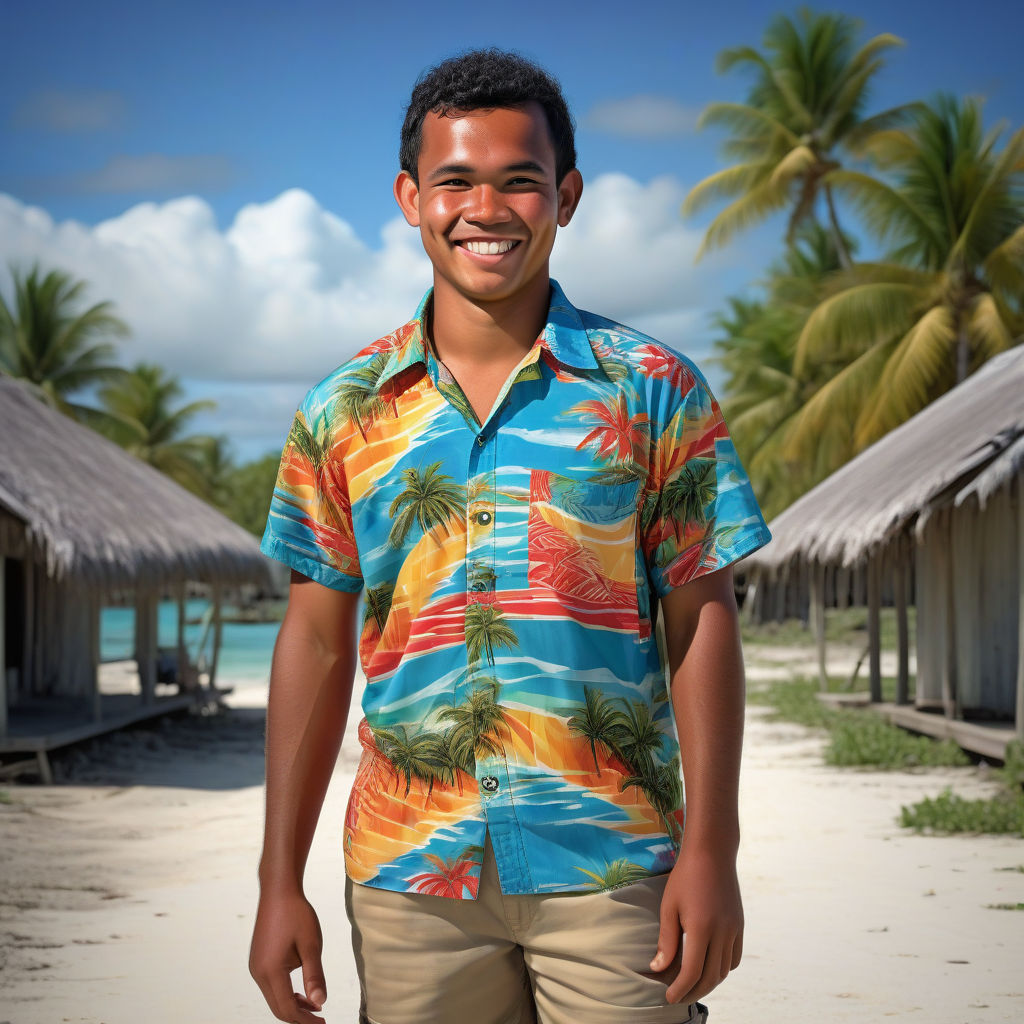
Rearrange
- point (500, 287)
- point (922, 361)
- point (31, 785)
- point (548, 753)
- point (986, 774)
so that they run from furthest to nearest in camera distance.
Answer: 1. point (922, 361)
2. point (31, 785)
3. point (986, 774)
4. point (500, 287)
5. point (548, 753)

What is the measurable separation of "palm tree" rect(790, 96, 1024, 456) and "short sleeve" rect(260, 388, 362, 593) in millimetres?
18609

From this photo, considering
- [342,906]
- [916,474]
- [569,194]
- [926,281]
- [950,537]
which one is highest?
[926,281]

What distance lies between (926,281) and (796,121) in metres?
7.23

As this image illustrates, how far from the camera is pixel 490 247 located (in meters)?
1.82

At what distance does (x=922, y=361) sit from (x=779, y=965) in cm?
1548

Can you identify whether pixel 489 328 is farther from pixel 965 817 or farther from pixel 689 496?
pixel 965 817

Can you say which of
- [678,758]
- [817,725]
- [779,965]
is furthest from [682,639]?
[817,725]

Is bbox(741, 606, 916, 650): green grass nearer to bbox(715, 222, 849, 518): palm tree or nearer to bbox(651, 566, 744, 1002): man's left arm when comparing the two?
bbox(715, 222, 849, 518): palm tree

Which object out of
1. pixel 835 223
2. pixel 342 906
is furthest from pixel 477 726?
pixel 835 223

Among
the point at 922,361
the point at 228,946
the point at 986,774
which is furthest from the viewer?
the point at 922,361

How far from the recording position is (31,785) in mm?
10359

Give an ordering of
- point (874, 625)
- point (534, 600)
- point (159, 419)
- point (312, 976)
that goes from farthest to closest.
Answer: point (159, 419)
point (874, 625)
point (312, 976)
point (534, 600)

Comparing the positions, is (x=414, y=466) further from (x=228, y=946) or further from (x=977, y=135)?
(x=977, y=135)

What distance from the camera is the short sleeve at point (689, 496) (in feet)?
5.63
